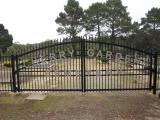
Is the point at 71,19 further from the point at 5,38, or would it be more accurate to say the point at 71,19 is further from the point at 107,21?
the point at 5,38

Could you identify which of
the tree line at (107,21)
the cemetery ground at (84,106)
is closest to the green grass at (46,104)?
the cemetery ground at (84,106)

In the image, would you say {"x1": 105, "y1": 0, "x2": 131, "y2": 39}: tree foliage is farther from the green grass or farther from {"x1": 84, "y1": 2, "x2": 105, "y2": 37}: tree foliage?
the green grass

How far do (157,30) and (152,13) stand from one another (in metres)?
2.49

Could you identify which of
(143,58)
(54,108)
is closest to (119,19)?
(143,58)

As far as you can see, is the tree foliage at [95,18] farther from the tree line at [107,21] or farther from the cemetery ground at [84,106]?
the cemetery ground at [84,106]

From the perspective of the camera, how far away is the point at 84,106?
9367 mm

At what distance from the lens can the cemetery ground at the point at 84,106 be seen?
836cm

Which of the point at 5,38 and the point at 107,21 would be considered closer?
the point at 107,21

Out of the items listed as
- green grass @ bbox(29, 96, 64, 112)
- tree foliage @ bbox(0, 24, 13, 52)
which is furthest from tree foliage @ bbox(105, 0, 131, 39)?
green grass @ bbox(29, 96, 64, 112)

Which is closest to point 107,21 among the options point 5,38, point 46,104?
point 5,38

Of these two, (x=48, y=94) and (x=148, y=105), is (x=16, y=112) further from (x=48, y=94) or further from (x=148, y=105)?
(x=148, y=105)

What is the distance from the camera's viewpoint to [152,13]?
37.2 meters

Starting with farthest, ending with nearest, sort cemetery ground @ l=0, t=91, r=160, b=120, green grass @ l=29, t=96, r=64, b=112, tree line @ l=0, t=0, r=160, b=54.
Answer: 1. tree line @ l=0, t=0, r=160, b=54
2. green grass @ l=29, t=96, r=64, b=112
3. cemetery ground @ l=0, t=91, r=160, b=120

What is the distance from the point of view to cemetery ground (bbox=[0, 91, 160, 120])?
27.4 feet
